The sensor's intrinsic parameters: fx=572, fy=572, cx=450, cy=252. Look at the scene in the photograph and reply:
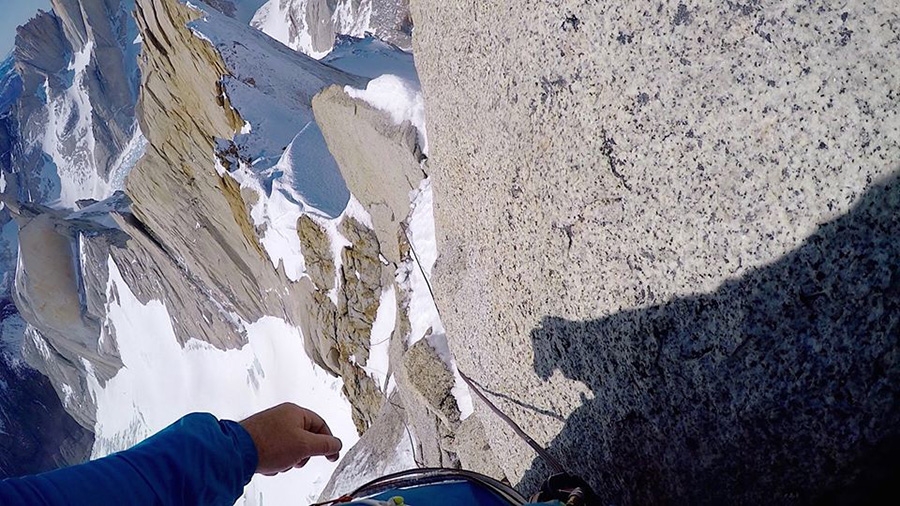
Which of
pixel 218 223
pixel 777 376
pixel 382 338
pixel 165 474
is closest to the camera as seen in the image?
pixel 165 474

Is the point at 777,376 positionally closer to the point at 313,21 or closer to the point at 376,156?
the point at 376,156

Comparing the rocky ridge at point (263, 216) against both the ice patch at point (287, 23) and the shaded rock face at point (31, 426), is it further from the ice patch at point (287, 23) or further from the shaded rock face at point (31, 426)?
the ice patch at point (287, 23)

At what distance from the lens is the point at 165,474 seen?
5.30ft

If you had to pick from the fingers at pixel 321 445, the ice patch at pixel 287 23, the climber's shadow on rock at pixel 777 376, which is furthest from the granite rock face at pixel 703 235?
the ice patch at pixel 287 23

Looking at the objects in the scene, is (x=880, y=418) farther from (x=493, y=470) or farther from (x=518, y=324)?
(x=493, y=470)

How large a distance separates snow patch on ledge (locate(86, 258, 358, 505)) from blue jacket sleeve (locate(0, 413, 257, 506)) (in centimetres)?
927

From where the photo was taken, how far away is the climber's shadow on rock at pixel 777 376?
160 centimetres

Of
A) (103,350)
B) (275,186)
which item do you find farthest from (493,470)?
(103,350)

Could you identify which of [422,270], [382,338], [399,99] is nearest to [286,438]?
[422,270]

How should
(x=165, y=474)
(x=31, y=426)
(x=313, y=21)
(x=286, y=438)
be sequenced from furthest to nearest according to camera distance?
(x=313, y=21) < (x=31, y=426) < (x=286, y=438) < (x=165, y=474)

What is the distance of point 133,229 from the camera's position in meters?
19.1

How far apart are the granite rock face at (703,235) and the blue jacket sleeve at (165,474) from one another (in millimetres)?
1318

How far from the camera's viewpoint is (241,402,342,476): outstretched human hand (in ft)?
6.64

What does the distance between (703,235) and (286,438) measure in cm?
161
